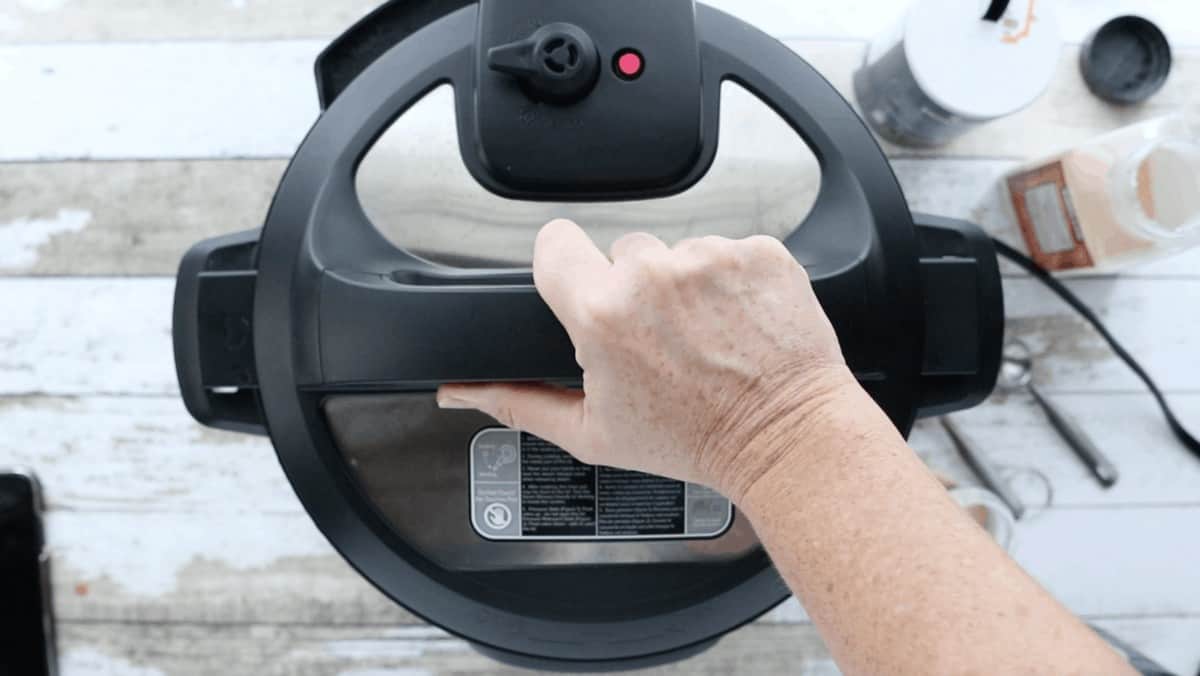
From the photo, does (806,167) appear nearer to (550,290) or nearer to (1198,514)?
(550,290)

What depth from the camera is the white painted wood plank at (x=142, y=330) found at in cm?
73

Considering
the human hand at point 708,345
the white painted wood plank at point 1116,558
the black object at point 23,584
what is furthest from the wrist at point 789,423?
the black object at point 23,584

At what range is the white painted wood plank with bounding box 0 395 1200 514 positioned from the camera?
0.73m

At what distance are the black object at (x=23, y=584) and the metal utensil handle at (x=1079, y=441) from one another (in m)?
0.90

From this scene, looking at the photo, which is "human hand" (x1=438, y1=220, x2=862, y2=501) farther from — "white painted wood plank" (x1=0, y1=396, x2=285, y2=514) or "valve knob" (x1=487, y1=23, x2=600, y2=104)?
"white painted wood plank" (x1=0, y1=396, x2=285, y2=514)

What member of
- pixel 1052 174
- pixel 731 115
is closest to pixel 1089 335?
pixel 1052 174

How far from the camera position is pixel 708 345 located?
38cm

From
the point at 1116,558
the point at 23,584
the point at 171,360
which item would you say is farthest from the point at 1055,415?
the point at 23,584

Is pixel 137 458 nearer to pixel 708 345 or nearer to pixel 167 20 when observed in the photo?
pixel 167 20

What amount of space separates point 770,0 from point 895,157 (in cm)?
18

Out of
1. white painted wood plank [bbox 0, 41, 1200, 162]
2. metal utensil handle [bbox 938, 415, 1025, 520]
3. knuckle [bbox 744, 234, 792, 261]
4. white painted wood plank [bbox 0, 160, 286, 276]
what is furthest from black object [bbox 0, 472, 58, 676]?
metal utensil handle [bbox 938, 415, 1025, 520]

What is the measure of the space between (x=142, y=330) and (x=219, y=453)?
128 millimetres

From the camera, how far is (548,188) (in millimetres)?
487

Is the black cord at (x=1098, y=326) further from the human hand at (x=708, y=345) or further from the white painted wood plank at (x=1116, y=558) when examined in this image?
the human hand at (x=708, y=345)
